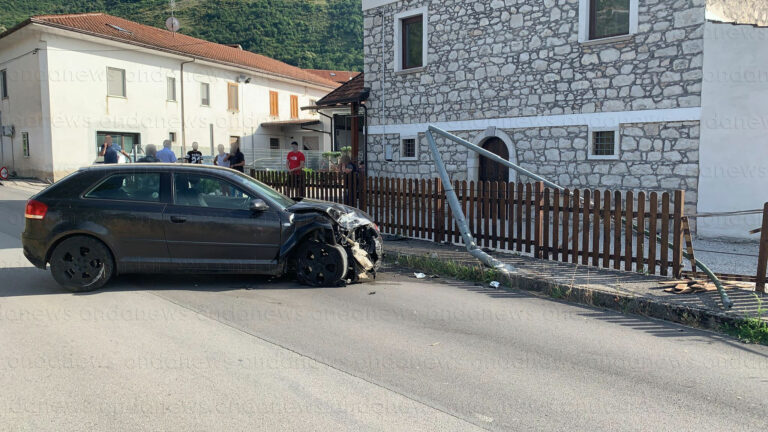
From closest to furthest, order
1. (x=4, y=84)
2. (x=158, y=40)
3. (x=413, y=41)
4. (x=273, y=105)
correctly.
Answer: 1. (x=413, y=41)
2. (x=4, y=84)
3. (x=158, y=40)
4. (x=273, y=105)

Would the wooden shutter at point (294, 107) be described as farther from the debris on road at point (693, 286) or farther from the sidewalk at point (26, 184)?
the debris on road at point (693, 286)

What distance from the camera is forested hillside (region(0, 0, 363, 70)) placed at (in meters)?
64.1

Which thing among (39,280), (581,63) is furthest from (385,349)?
(581,63)

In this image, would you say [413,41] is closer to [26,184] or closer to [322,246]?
[322,246]

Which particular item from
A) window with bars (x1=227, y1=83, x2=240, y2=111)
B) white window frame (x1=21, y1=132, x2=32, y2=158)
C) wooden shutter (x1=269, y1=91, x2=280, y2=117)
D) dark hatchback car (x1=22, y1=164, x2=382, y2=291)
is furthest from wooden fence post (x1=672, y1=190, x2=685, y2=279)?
wooden shutter (x1=269, y1=91, x2=280, y2=117)

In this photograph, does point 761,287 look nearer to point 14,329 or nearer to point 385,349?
point 385,349

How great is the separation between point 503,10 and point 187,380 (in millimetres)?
12539

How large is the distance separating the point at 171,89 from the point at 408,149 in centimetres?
1869

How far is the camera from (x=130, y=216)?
22.7 feet

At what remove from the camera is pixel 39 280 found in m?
7.50

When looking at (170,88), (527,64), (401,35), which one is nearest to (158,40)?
(170,88)

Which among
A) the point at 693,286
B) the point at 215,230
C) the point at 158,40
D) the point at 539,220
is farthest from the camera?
the point at 158,40

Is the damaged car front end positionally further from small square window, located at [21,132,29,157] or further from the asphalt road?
small square window, located at [21,132,29,157]

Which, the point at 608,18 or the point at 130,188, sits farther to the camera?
the point at 608,18
